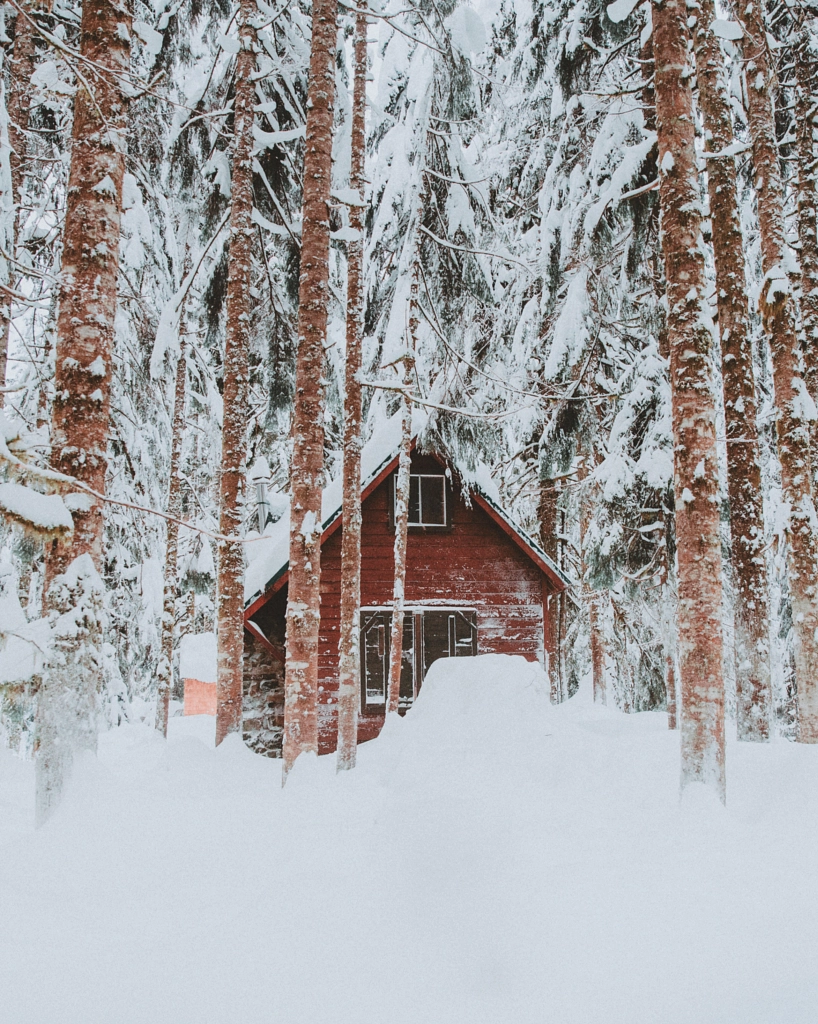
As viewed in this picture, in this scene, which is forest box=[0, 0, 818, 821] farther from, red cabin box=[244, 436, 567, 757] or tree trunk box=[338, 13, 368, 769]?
red cabin box=[244, 436, 567, 757]

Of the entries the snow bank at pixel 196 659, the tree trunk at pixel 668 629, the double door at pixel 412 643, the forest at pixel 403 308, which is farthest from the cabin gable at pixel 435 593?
the snow bank at pixel 196 659

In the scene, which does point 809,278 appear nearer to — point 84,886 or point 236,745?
point 236,745

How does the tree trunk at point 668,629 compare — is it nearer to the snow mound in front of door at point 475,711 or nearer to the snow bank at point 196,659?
the snow mound in front of door at point 475,711

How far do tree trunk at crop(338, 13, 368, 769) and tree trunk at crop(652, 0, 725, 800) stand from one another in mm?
4115

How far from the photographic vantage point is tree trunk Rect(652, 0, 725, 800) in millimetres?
5051

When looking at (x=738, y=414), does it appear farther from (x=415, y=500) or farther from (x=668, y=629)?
(x=415, y=500)

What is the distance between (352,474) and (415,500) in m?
4.17

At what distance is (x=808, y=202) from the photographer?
9.58m

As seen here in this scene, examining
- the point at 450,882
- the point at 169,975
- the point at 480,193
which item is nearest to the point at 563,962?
the point at 450,882

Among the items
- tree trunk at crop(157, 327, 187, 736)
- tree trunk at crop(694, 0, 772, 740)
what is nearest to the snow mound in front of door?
tree trunk at crop(694, 0, 772, 740)

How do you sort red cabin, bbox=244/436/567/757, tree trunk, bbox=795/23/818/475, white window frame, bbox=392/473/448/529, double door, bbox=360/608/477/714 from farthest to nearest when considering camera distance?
white window frame, bbox=392/473/448/529 < double door, bbox=360/608/477/714 < red cabin, bbox=244/436/567/757 < tree trunk, bbox=795/23/818/475

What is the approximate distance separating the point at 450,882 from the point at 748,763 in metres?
3.52

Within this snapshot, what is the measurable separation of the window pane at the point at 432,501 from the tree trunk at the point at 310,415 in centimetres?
602

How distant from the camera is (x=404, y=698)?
514 inches
